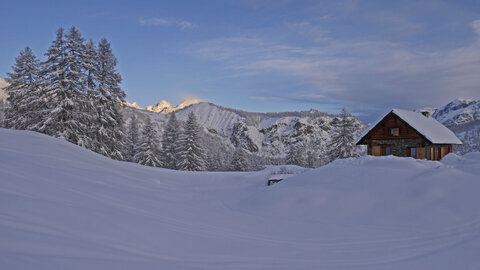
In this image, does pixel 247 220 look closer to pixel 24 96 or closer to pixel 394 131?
pixel 394 131

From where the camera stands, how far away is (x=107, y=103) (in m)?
26.8

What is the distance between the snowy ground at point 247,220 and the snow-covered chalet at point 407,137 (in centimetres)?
1326

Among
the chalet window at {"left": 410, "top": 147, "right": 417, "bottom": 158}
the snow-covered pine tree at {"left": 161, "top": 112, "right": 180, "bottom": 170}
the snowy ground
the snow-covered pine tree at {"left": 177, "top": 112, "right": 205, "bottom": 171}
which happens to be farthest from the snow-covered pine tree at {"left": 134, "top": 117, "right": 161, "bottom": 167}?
the chalet window at {"left": 410, "top": 147, "right": 417, "bottom": 158}

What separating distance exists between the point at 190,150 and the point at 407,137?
22.7m

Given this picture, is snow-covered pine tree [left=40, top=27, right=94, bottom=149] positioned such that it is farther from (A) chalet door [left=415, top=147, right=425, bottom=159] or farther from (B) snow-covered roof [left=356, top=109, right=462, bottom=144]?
(A) chalet door [left=415, top=147, right=425, bottom=159]

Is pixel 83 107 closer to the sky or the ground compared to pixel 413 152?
closer to the sky

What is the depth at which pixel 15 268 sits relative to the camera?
326 centimetres

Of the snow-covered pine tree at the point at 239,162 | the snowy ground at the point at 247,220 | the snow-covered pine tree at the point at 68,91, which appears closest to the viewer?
the snowy ground at the point at 247,220

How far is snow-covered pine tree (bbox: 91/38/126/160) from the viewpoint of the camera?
84.1ft

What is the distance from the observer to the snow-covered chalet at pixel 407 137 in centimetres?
2372

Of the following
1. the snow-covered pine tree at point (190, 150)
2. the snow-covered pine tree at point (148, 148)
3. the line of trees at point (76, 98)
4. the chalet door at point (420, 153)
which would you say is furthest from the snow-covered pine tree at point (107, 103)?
the chalet door at point (420, 153)

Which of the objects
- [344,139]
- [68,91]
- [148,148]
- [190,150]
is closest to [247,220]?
[68,91]

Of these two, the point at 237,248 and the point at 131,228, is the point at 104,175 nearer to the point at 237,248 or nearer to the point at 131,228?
the point at 131,228

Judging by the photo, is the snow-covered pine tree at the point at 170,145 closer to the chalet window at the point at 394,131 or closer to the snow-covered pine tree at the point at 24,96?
the snow-covered pine tree at the point at 24,96
